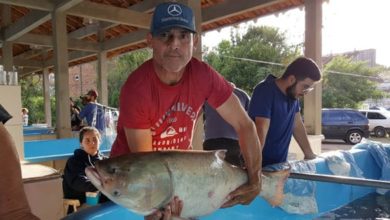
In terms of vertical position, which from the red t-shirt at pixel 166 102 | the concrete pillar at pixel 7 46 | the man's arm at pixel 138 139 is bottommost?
the man's arm at pixel 138 139

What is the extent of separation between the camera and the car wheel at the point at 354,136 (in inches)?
649

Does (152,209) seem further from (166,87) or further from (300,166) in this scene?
(300,166)

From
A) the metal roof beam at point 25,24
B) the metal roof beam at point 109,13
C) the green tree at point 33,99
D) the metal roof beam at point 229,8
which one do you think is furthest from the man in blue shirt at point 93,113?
the green tree at point 33,99

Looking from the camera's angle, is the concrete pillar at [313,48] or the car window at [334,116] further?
the car window at [334,116]

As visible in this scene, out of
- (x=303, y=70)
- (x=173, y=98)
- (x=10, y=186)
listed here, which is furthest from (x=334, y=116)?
(x=10, y=186)

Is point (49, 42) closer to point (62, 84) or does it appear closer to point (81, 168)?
point (62, 84)

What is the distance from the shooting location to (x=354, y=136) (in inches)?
654

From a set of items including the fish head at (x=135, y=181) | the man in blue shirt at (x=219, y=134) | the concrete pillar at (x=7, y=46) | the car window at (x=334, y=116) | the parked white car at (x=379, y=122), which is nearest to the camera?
the fish head at (x=135, y=181)

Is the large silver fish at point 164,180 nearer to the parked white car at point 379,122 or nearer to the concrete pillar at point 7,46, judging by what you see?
the concrete pillar at point 7,46

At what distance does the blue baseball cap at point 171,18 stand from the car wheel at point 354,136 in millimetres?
16478

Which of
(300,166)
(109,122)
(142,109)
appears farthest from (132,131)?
(109,122)

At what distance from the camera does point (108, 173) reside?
1287 mm

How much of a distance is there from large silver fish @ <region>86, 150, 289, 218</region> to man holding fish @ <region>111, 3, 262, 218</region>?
0.19 meters

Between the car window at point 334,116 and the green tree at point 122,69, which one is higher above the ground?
the green tree at point 122,69
